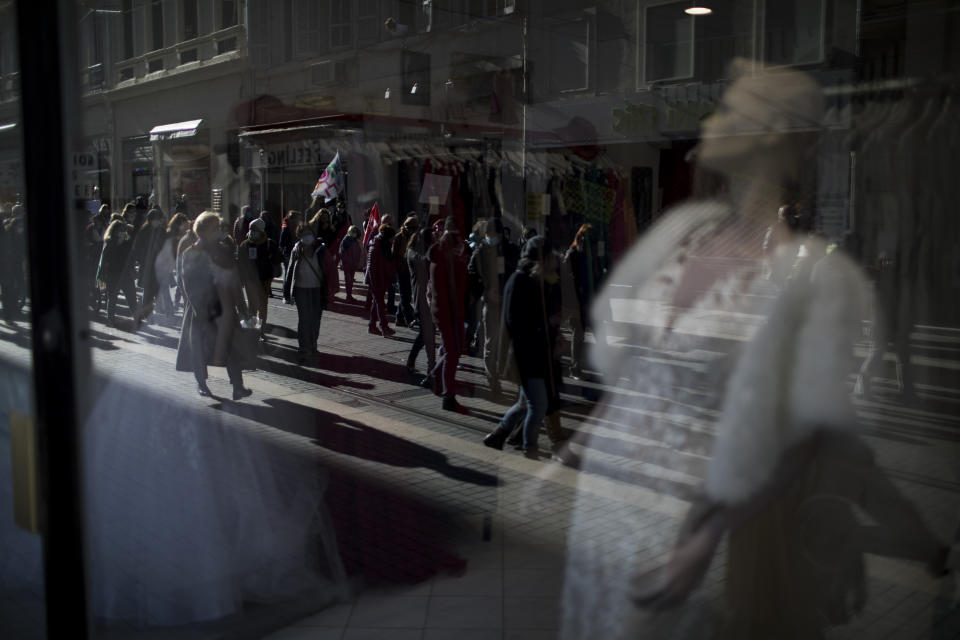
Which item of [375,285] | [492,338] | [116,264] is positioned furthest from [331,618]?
[375,285]

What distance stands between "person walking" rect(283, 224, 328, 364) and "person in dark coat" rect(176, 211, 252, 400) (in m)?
1.50

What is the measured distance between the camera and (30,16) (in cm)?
146

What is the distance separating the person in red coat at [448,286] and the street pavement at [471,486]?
529 millimetres

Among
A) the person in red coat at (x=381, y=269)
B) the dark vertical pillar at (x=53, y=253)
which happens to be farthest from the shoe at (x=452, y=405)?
the dark vertical pillar at (x=53, y=253)

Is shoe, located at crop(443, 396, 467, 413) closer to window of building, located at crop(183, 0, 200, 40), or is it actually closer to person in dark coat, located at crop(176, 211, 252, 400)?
person in dark coat, located at crop(176, 211, 252, 400)

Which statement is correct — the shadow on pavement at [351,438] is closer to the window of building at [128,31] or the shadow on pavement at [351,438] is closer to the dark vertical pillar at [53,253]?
the window of building at [128,31]

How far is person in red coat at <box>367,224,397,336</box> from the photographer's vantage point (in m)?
9.28

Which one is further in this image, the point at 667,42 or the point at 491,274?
the point at 491,274

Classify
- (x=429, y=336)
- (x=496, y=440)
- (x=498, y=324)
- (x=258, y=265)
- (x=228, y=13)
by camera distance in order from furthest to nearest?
1. (x=429, y=336)
2. (x=498, y=324)
3. (x=258, y=265)
4. (x=496, y=440)
5. (x=228, y=13)

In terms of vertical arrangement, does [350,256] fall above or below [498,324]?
above

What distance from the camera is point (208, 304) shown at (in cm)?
572

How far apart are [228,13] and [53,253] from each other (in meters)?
3.06

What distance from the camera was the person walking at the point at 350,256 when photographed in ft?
29.8

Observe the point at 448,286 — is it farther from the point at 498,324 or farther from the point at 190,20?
the point at 190,20
